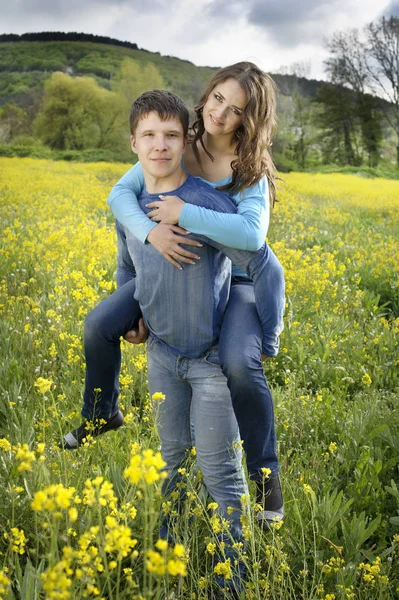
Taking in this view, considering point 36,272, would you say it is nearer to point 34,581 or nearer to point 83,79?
point 34,581

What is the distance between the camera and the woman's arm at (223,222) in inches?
79.1

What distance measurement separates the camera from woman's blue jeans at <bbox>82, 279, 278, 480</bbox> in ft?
6.32

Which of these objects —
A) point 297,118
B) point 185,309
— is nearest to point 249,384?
point 185,309

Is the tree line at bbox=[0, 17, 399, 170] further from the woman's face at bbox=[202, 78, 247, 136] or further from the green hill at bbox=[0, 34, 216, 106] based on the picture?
the woman's face at bbox=[202, 78, 247, 136]

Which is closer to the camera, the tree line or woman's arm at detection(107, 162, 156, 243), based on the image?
woman's arm at detection(107, 162, 156, 243)

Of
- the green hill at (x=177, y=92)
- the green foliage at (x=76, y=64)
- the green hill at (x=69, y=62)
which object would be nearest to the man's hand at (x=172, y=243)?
the green hill at (x=69, y=62)

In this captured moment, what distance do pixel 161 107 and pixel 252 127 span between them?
386mm

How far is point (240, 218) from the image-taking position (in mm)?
2029

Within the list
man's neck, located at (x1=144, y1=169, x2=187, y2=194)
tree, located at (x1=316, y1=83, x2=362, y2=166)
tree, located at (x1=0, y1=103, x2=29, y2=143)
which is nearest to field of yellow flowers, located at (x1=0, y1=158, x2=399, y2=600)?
man's neck, located at (x1=144, y1=169, x2=187, y2=194)

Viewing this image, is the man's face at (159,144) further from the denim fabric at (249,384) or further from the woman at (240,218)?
the denim fabric at (249,384)

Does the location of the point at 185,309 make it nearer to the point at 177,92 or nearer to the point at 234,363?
the point at 234,363

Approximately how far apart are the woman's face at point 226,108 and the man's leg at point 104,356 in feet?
2.32

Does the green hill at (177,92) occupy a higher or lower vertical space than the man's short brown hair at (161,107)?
higher

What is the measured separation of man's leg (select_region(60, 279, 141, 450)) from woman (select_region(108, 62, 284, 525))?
312 mm
